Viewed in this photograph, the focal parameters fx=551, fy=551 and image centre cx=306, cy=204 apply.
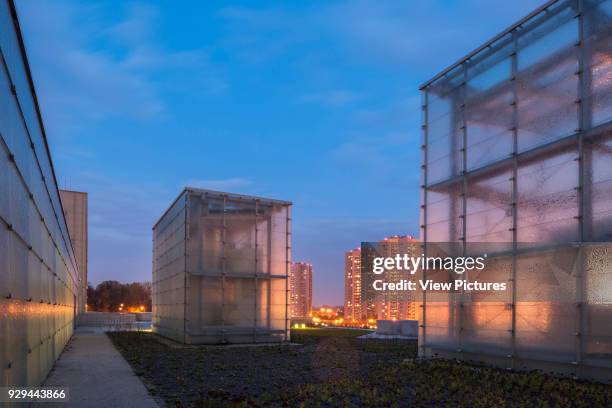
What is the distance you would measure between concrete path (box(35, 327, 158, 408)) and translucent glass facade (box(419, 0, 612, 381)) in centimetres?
775

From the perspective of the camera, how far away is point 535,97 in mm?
12117

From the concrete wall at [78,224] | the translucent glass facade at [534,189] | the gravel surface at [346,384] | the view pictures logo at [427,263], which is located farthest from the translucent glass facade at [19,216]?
the concrete wall at [78,224]

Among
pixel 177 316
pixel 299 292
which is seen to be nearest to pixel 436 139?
pixel 177 316

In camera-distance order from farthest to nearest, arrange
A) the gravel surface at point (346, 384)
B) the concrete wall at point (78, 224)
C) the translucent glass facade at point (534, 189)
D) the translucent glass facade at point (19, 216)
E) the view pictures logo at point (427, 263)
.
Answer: the concrete wall at point (78, 224), the view pictures logo at point (427, 263), the translucent glass facade at point (534, 189), the gravel surface at point (346, 384), the translucent glass facade at point (19, 216)

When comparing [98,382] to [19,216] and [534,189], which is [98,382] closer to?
[19,216]

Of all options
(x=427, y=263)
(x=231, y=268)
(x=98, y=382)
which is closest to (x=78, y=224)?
(x=231, y=268)

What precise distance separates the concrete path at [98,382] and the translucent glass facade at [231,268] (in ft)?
15.3

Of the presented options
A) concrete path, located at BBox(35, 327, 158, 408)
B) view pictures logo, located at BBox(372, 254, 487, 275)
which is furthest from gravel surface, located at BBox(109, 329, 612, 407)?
view pictures logo, located at BBox(372, 254, 487, 275)

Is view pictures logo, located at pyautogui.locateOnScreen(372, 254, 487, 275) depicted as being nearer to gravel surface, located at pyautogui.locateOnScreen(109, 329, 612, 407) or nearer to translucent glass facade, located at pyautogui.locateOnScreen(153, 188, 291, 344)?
gravel surface, located at pyautogui.locateOnScreen(109, 329, 612, 407)

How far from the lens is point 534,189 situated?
1192 centimetres

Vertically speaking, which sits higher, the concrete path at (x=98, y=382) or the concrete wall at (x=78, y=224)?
the concrete wall at (x=78, y=224)

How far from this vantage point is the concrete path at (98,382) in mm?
8766

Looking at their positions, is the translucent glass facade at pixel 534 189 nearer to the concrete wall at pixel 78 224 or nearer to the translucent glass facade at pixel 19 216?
the translucent glass facade at pixel 19 216

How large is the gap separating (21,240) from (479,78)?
1126cm
